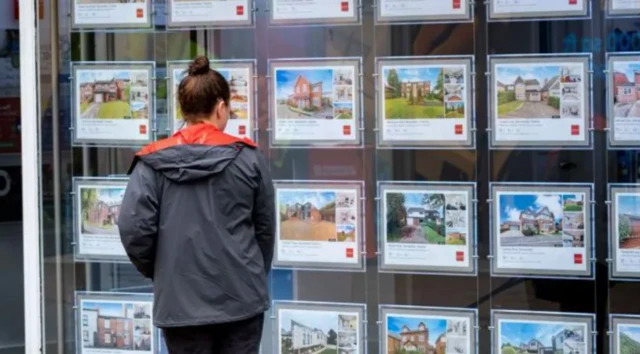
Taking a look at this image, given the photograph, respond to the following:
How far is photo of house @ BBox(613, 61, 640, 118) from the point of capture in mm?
4754

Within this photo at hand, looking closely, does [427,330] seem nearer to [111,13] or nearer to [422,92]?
[422,92]

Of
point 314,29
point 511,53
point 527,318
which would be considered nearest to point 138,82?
point 314,29

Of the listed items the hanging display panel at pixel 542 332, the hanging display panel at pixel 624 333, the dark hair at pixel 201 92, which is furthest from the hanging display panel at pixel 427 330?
the dark hair at pixel 201 92

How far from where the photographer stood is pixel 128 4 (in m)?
5.44

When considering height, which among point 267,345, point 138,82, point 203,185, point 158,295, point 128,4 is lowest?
point 267,345

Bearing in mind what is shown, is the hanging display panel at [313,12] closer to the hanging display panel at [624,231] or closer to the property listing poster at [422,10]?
the property listing poster at [422,10]

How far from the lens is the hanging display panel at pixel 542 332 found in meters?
4.91

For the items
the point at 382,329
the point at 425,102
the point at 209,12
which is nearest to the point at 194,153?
the point at 425,102

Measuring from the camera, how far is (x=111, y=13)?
18.0 ft

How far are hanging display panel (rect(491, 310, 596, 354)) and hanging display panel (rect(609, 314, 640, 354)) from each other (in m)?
0.09

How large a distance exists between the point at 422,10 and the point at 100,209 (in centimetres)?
201

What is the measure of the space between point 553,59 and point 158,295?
217 centimetres

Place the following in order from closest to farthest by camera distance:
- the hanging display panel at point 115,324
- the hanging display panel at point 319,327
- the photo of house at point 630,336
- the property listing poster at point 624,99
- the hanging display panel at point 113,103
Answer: the property listing poster at point 624,99 → the photo of house at point 630,336 → the hanging display panel at point 319,327 → the hanging display panel at point 113,103 → the hanging display panel at point 115,324

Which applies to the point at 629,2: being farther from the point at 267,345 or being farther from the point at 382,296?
the point at 267,345
